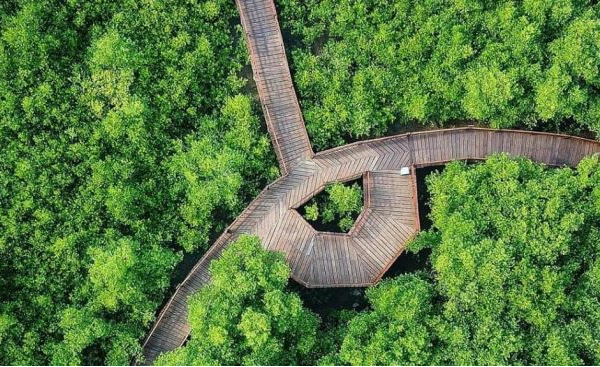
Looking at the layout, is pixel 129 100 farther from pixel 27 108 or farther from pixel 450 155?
pixel 450 155

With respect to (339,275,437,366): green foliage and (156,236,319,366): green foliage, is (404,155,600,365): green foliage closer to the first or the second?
(339,275,437,366): green foliage

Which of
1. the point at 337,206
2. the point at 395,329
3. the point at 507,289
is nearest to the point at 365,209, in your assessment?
the point at 337,206

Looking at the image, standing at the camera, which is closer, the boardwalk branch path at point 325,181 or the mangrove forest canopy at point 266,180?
the mangrove forest canopy at point 266,180

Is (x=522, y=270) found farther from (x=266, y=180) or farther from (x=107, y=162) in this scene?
(x=107, y=162)

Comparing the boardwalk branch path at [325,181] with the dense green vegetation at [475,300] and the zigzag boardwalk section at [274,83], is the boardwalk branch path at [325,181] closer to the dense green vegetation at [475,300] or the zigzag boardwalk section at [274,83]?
the zigzag boardwalk section at [274,83]

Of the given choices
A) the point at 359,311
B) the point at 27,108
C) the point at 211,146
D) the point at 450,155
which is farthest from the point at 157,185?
the point at 450,155

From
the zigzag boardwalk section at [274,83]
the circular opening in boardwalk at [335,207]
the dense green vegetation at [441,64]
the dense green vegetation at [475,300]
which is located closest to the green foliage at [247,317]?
the dense green vegetation at [475,300]

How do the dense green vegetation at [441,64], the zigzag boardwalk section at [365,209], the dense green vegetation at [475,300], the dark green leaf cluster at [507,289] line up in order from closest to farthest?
the dense green vegetation at [475,300], the dark green leaf cluster at [507,289], the dense green vegetation at [441,64], the zigzag boardwalk section at [365,209]
